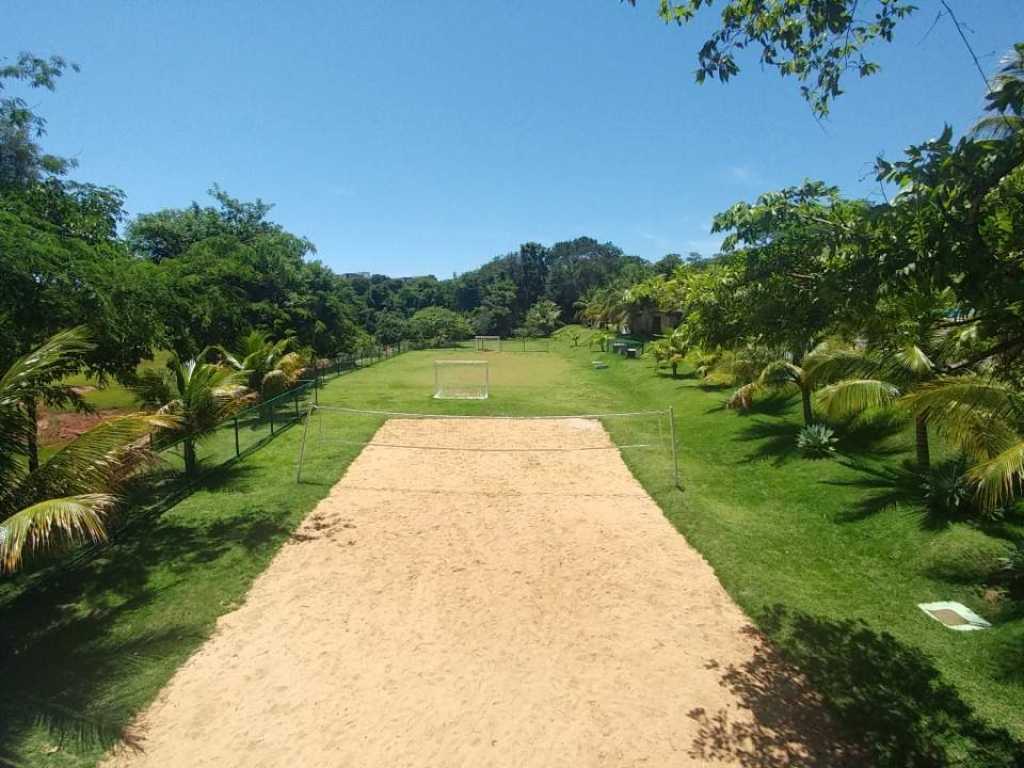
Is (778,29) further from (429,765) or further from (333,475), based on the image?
(333,475)

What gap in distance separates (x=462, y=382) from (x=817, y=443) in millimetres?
19453

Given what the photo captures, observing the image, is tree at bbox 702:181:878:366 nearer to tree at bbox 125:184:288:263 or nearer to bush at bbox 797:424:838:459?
bush at bbox 797:424:838:459

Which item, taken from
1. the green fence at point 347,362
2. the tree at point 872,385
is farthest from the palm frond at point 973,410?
the green fence at point 347,362

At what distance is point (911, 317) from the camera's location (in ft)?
15.6

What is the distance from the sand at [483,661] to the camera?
505 centimetres

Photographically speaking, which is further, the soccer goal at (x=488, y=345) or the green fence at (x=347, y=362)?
the soccer goal at (x=488, y=345)

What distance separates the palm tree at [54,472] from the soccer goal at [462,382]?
1750 cm

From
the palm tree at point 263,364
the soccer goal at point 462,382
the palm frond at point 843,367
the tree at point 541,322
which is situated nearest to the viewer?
the palm frond at point 843,367

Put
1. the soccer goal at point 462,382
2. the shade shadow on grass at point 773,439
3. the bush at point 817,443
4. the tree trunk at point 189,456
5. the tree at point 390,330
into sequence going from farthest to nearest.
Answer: the tree at point 390,330
the soccer goal at point 462,382
the shade shadow on grass at point 773,439
the bush at point 817,443
the tree trunk at point 189,456

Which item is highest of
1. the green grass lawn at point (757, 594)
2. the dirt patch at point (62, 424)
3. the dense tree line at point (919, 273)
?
the dense tree line at point (919, 273)

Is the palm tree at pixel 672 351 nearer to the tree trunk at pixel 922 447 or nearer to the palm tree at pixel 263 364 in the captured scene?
the tree trunk at pixel 922 447

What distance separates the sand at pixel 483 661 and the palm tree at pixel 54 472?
195 cm

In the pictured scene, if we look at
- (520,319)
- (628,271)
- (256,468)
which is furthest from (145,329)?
(520,319)

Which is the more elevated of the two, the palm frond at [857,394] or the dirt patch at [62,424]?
the palm frond at [857,394]
